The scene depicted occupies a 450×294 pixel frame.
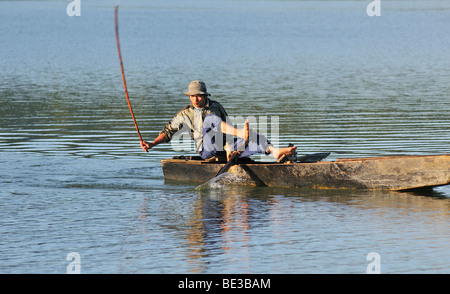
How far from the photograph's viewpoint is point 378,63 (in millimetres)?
39531

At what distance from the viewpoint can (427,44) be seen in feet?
161

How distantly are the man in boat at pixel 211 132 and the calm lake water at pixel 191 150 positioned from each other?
25.0 inches

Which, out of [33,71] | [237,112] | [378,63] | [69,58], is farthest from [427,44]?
[237,112]

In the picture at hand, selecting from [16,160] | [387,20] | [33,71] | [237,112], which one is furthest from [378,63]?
[387,20]

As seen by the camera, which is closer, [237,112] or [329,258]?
[329,258]

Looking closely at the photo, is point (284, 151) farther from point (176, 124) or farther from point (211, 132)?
point (176, 124)

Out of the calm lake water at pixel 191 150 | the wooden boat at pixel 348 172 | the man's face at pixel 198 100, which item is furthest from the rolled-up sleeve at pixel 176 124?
the calm lake water at pixel 191 150

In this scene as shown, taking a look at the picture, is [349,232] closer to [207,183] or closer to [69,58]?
[207,183]

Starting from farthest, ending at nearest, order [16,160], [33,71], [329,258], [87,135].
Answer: [33,71] < [87,135] < [16,160] < [329,258]

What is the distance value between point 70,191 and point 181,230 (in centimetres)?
348

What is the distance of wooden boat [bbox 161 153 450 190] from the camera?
44.9ft

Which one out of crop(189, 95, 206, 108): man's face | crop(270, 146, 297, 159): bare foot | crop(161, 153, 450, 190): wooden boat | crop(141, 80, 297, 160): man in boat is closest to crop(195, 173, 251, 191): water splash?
crop(161, 153, 450, 190): wooden boat

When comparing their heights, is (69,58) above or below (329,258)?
above
